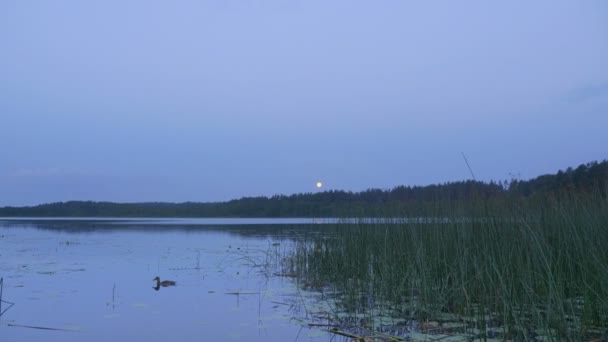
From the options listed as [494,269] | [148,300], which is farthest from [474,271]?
[148,300]

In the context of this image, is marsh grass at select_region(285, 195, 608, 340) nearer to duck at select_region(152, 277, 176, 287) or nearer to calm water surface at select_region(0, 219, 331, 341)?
calm water surface at select_region(0, 219, 331, 341)

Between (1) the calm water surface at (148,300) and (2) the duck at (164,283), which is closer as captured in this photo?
(1) the calm water surface at (148,300)

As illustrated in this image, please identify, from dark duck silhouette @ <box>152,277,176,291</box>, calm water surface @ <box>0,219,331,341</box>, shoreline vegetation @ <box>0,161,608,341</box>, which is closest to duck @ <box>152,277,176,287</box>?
dark duck silhouette @ <box>152,277,176,291</box>

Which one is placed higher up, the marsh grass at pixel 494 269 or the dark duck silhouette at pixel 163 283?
the marsh grass at pixel 494 269

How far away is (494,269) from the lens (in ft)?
17.1

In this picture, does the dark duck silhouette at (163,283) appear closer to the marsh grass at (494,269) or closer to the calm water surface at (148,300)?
the calm water surface at (148,300)

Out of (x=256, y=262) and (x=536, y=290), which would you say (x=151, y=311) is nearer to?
(x=536, y=290)

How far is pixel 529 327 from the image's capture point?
536 centimetres

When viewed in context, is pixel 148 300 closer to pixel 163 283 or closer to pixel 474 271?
pixel 163 283

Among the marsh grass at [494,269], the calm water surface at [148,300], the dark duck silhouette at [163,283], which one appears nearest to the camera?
the marsh grass at [494,269]

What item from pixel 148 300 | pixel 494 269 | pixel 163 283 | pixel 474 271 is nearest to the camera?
pixel 494 269

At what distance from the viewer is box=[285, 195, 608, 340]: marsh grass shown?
5066mm

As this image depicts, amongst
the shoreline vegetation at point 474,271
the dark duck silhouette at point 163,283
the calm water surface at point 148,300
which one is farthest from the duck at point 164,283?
the shoreline vegetation at point 474,271

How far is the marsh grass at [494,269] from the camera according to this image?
5066mm
